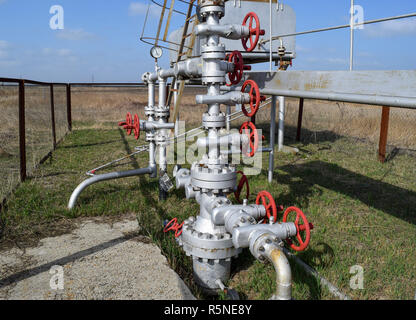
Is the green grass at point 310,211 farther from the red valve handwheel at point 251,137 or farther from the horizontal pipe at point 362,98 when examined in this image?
the horizontal pipe at point 362,98

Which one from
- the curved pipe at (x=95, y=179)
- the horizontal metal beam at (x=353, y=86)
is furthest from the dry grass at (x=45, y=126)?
the horizontal metal beam at (x=353, y=86)

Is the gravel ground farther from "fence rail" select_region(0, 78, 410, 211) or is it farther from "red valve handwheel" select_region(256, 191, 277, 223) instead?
"fence rail" select_region(0, 78, 410, 211)

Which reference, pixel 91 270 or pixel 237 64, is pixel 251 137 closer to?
pixel 237 64

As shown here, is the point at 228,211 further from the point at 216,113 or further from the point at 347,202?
the point at 347,202

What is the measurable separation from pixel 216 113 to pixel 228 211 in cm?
83

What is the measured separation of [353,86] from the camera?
7.59ft

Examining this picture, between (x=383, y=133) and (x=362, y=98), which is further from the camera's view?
(x=383, y=133)


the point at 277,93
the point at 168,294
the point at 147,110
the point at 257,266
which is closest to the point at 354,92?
the point at 277,93

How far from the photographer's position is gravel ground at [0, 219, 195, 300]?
2.45m

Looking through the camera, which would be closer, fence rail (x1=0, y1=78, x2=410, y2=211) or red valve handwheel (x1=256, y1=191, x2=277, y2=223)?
red valve handwheel (x1=256, y1=191, x2=277, y2=223)

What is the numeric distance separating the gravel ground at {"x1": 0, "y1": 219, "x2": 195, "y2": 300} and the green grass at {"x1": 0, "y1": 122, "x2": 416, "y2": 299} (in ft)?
0.77

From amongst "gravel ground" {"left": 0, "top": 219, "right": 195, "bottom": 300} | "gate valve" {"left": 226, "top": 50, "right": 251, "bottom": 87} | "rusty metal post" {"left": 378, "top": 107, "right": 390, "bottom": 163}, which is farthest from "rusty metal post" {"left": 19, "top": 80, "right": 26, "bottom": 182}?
"rusty metal post" {"left": 378, "top": 107, "right": 390, "bottom": 163}

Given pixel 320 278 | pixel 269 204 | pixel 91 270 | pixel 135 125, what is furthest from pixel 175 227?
pixel 135 125

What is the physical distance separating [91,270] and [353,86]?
236 cm
